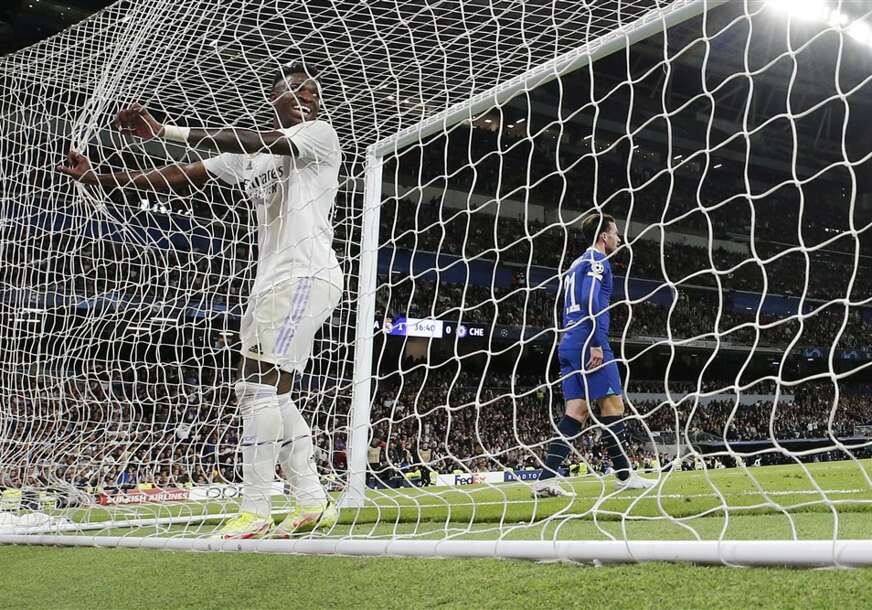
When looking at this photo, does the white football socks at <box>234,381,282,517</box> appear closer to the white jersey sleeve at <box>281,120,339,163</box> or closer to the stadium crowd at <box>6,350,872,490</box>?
the stadium crowd at <box>6,350,872,490</box>

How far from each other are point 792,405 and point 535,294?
8.12m

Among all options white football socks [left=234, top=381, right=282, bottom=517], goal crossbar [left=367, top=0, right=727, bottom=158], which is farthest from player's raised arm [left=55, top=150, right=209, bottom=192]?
goal crossbar [left=367, top=0, right=727, bottom=158]

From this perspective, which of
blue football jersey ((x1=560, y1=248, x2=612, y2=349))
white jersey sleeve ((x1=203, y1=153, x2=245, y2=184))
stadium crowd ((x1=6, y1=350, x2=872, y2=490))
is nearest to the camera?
white jersey sleeve ((x1=203, y1=153, x2=245, y2=184))

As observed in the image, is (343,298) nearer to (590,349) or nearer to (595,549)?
(590,349)

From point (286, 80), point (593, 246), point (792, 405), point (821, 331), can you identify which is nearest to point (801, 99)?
point (821, 331)

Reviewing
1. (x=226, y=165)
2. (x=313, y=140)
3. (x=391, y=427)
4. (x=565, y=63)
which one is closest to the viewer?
(x=313, y=140)

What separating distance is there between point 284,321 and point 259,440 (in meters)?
0.42

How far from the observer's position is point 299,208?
2939 millimetres

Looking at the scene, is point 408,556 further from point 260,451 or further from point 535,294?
point 535,294

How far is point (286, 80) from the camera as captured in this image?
3014 mm

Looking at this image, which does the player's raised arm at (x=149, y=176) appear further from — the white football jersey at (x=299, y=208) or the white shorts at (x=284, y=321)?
the white shorts at (x=284, y=321)

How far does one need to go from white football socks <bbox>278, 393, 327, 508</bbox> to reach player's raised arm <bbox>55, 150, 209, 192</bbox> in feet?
3.24

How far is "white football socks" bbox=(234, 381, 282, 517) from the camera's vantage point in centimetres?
279

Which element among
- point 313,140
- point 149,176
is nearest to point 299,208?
point 313,140
